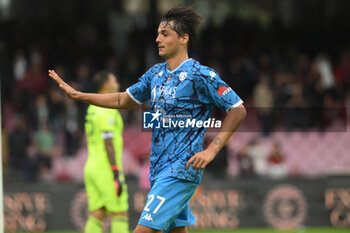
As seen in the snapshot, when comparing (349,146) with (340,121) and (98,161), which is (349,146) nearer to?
(340,121)

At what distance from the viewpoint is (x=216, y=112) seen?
13.3 metres

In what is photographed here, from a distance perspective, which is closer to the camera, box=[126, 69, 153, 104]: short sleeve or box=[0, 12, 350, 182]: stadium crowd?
box=[126, 69, 153, 104]: short sleeve

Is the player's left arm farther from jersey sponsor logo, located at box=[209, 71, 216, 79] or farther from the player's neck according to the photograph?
the player's neck

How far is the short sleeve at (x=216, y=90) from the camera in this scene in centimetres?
514

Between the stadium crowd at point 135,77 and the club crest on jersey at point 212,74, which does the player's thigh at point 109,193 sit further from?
the stadium crowd at point 135,77

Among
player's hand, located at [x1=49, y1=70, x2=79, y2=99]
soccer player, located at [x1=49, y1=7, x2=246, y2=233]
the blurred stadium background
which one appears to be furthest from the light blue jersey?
the blurred stadium background

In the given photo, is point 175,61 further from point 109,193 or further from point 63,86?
point 109,193

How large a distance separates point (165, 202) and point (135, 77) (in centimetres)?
1043

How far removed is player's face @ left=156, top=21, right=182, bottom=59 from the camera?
17.4 feet

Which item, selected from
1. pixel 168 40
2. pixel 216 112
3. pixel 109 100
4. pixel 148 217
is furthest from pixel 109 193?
pixel 216 112

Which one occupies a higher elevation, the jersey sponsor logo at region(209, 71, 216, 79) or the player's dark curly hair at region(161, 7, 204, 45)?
the player's dark curly hair at region(161, 7, 204, 45)

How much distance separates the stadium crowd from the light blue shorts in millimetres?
7798

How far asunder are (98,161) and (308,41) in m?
10.5

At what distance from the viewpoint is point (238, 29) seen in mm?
16938
